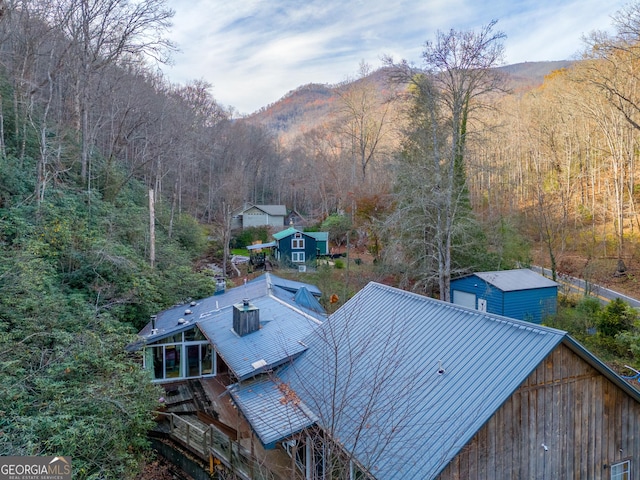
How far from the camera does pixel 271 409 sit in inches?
311

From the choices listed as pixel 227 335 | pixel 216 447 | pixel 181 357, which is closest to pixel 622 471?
pixel 216 447

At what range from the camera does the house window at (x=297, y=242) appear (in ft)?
102

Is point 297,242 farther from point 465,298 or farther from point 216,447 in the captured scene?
point 216,447

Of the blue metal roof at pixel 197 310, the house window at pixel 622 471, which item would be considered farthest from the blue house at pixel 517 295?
the house window at pixel 622 471

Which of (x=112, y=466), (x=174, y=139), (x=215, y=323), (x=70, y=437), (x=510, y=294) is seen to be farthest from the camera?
(x=174, y=139)

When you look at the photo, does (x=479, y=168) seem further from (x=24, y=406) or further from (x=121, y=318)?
(x=24, y=406)

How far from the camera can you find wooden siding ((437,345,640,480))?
5.68 metres

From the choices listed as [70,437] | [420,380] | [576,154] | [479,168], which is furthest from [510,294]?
[576,154]

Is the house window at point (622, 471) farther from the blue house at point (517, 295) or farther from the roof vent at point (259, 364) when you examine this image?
the blue house at point (517, 295)

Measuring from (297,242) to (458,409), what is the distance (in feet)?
85.0

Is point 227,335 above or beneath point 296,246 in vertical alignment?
beneath

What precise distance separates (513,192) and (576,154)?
20.5ft

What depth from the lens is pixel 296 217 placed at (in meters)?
52.5

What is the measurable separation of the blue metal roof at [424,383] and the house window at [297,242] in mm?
22499
